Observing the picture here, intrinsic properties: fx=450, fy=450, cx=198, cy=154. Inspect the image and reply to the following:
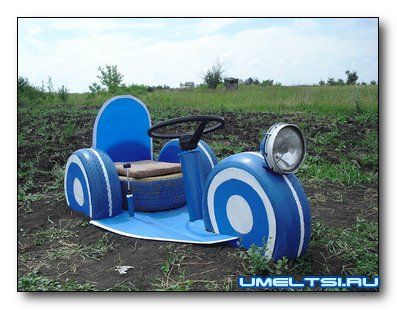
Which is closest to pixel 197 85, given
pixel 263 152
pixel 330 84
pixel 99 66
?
pixel 99 66

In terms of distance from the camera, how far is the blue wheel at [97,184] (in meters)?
2.40

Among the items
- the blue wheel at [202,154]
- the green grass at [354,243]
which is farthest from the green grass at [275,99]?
the green grass at [354,243]

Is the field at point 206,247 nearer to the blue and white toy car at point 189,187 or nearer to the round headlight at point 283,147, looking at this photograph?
the blue and white toy car at point 189,187

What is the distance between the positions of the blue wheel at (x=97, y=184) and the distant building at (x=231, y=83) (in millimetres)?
822

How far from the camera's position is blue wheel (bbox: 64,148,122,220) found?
7.88 feet

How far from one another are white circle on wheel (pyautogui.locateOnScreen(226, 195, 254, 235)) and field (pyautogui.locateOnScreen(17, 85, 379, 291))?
0.35 feet

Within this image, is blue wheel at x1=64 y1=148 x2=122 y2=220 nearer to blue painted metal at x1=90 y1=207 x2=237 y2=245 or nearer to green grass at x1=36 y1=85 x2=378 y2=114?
blue painted metal at x1=90 y1=207 x2=237 y2=245

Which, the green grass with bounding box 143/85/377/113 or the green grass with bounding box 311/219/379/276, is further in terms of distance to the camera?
the green grass with bounding box 143/85/377/113

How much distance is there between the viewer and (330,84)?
2.40 meters

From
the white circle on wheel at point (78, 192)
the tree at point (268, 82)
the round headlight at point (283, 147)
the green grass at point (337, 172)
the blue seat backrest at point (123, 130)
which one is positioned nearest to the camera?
the round headlight at point (283, 147)

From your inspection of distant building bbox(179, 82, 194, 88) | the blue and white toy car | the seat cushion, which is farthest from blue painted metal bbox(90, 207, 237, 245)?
distant building bbox(179, 82, 194, 88)

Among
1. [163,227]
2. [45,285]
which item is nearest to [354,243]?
[163,227]

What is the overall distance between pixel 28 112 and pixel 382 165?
1967 mm

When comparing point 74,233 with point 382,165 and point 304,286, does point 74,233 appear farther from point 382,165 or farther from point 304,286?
point 382,165
